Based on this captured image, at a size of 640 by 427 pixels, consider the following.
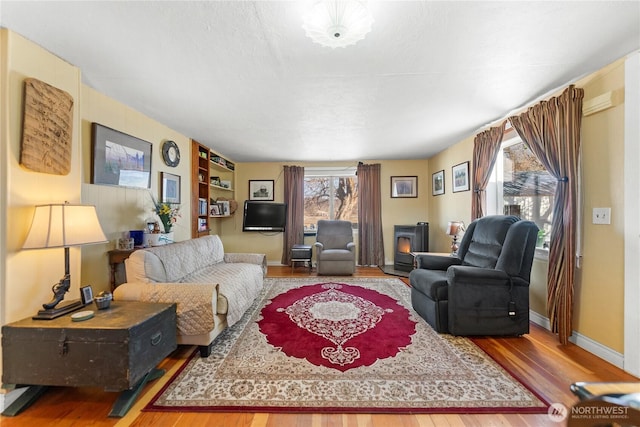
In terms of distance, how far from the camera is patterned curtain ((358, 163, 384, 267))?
17.3 feet

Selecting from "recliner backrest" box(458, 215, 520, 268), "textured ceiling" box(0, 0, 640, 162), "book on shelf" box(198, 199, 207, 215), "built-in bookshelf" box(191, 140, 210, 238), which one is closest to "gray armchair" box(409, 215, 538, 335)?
"recliner backrest" box(458, 215, 520, 268)

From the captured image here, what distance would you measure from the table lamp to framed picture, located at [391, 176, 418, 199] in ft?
16.3

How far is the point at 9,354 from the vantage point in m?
1.38

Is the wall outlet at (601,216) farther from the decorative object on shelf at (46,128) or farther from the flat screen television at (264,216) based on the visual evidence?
the flat screen television at (264,216)

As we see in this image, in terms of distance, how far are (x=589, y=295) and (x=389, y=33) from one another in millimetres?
2623

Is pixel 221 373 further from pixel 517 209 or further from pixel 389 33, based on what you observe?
pixel 517 209

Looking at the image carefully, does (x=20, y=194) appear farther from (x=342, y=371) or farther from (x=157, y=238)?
(x=342, y=371)

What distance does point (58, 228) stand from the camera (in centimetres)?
148

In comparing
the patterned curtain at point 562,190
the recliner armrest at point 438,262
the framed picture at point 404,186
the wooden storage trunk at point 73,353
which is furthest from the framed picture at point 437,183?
the wooden storage trunk at point 73,353

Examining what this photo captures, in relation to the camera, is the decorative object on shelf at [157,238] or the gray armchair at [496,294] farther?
the decorative object on shelf at [157,238]

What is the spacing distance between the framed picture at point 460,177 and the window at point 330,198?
2.00 metres

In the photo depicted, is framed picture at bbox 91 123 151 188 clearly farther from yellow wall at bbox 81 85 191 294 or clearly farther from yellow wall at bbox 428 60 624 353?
yellow wall at bbox 428 60 624 353

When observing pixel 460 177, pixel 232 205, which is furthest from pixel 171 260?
pixel 460 177

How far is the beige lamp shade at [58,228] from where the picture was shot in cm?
144
